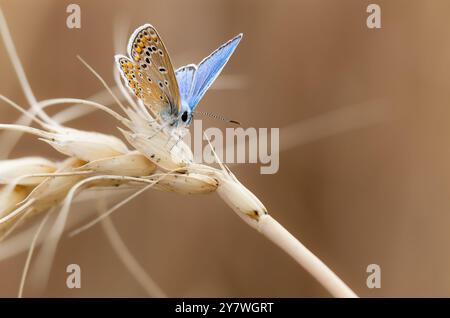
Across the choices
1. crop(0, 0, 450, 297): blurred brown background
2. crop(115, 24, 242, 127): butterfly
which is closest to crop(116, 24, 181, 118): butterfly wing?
crop(115, 24, 242, 127): butterfly

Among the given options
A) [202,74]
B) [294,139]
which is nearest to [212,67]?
[202,74]

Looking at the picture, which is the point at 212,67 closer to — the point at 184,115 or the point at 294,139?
the point at 184,115

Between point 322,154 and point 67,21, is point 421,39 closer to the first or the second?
point 322,154

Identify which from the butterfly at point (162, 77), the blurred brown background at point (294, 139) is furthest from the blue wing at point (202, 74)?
the blurred brown background at point (294, 139)

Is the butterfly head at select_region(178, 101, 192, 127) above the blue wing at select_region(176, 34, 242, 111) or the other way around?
the other way around

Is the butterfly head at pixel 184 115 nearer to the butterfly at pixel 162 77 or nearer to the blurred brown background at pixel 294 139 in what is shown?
the butterfly at pixel 162 77

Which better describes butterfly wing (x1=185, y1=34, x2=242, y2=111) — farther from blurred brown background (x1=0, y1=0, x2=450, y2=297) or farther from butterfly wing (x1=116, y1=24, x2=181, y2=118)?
blurred brown background (x1=0, y1=0, x2=450, y2=297)
